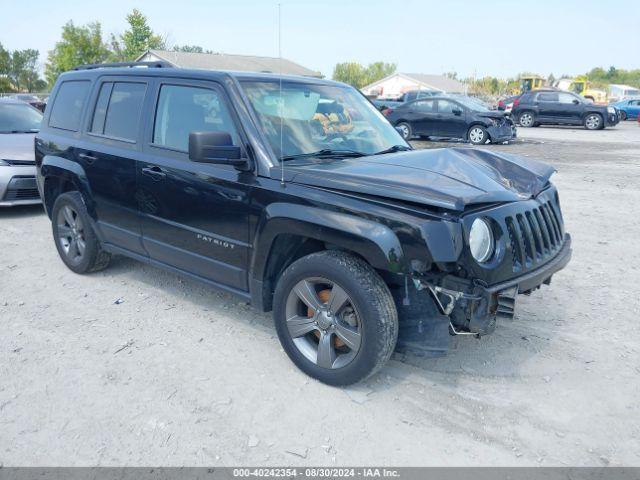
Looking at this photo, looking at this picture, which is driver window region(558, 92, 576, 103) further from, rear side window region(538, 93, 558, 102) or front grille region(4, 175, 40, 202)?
front grille region(4, 175, 40, 202)

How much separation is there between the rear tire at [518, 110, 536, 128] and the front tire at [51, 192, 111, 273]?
24920mm

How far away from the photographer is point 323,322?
339 centimetres

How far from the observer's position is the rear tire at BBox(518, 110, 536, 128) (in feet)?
86.1

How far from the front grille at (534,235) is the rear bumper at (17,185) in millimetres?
6990

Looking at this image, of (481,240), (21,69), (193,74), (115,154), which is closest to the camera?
(481,240)

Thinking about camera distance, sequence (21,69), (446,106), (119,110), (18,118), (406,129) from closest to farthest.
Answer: (119,110) < (18,118) < (446,106) < (406,129) < (21,69)

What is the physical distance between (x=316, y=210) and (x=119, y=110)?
7.74 feet

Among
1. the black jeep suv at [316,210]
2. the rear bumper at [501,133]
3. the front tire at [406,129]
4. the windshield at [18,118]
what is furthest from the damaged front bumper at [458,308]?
the front tire at [406,129]

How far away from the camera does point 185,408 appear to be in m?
3.22

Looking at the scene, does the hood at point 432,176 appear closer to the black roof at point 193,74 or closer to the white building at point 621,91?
the black roof at point 193,74

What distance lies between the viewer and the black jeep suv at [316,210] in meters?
3.04

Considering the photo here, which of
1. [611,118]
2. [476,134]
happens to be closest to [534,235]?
[476,134]

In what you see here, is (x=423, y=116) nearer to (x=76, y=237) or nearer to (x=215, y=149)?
(x=76, y=237)

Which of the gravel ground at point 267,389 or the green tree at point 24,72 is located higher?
the green tree at point 24,72
